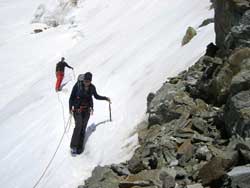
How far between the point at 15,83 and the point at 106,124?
1394 cm

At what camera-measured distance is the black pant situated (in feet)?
44.5

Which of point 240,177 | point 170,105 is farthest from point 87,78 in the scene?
point 240,177

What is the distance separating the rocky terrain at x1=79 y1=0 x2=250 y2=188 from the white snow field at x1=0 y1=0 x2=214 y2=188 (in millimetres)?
1594

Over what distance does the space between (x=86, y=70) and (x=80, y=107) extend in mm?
10324

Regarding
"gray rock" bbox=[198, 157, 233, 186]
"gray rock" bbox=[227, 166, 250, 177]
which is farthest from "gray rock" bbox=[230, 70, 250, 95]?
"gray rock" bbox=[227, 166, 250, 177]

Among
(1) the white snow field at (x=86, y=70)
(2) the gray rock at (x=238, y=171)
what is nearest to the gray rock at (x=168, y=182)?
Answer: (2) the gray rock at (x=238, y=171)

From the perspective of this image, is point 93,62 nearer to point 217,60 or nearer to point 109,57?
point 109,57

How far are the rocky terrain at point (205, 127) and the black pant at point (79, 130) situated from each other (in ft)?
6.01

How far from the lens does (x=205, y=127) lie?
966cm

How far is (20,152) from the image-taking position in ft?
50.4

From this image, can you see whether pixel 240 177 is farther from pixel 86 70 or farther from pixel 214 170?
pixel 86 70

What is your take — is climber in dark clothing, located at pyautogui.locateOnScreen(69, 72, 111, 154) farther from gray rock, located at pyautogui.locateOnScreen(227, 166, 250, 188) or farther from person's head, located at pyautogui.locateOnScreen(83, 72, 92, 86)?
gray rock, located at pyautogui.locateOnScreen(227, 166, 250, 188)

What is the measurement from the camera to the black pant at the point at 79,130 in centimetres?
1357

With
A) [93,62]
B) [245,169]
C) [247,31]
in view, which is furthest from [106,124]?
[93,62]
